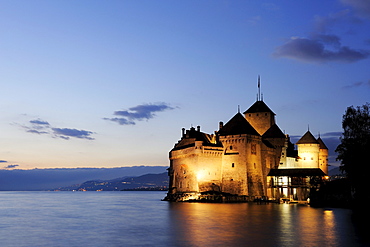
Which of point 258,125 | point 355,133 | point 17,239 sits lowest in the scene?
point 17,239

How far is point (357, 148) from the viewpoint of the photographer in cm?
4569

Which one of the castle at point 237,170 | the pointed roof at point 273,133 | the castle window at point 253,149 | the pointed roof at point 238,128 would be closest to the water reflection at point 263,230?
the castle at point 237,170

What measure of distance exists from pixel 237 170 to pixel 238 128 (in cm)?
660

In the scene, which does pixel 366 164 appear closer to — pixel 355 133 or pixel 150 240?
pixel 355 133

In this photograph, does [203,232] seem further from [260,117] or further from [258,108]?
[258,108]

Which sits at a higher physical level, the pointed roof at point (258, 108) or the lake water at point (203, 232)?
the pointed roof at point (258, 108)

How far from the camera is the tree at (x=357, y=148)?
148 ft

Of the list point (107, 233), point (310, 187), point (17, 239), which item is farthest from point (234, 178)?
point (17, 239)

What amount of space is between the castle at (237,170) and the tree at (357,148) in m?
18.5

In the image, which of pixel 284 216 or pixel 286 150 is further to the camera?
pixel 286 150

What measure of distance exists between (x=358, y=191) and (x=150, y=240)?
28970mm

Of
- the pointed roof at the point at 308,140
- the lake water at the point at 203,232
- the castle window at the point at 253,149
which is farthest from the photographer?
the pointed roof at the point at 308,140

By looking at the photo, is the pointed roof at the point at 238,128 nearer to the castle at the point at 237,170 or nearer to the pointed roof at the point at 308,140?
the castle at the point at 237,170

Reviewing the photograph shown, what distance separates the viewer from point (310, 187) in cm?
6825
